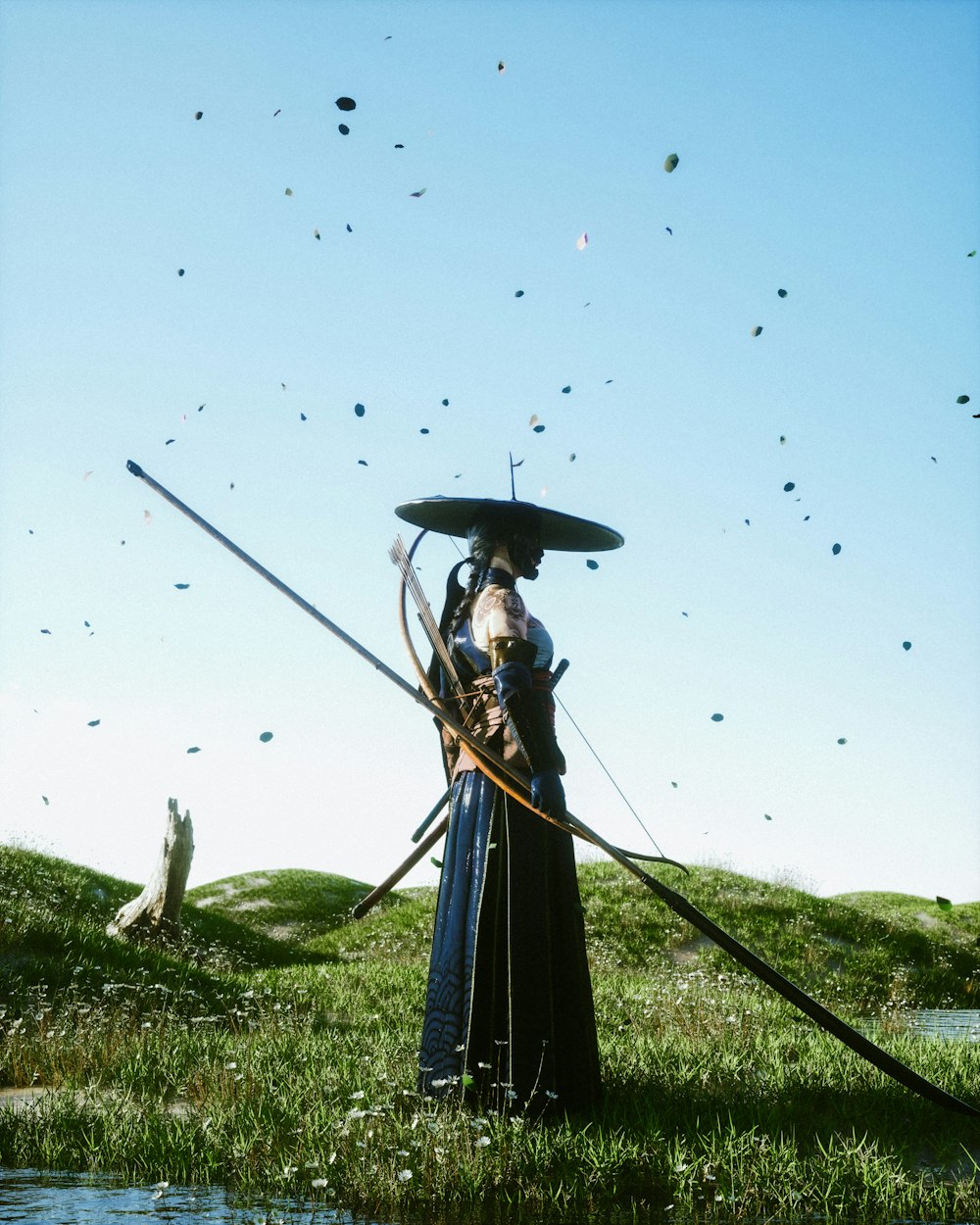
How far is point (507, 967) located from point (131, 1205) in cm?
201

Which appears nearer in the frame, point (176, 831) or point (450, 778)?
point (450, 778)

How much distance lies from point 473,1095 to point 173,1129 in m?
1.52

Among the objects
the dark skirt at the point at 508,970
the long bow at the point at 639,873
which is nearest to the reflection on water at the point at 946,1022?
the long bow at the point at 639,873

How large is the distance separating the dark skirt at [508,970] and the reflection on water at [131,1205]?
1.13 metres

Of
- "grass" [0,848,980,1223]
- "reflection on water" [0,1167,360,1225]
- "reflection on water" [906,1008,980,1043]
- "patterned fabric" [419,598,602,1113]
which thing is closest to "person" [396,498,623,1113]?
"patterned fabric" [419,598,602,1113]

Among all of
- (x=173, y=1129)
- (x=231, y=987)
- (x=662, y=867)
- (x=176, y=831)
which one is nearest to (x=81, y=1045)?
(x=173, y=1129)

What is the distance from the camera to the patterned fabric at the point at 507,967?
17.9 feet

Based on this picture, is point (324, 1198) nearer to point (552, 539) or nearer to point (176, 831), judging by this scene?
point (552, 539)

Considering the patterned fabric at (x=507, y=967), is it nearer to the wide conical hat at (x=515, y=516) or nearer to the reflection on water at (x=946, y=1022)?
the wide conical hat at (x=515, y=516)

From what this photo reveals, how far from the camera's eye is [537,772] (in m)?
5.37

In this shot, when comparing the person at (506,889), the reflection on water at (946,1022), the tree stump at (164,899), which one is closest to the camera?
the person at (506,889)

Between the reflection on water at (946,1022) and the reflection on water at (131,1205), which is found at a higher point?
the reflection on water at (946,1022)

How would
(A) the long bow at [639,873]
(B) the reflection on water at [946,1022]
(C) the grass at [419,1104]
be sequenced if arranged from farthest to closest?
(B) the reflection on water at [946,1022] < (A) the long bow at [639,873] < (C) the grass at [419,1104]

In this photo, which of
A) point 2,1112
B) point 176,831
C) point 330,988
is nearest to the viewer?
point 2,1112
